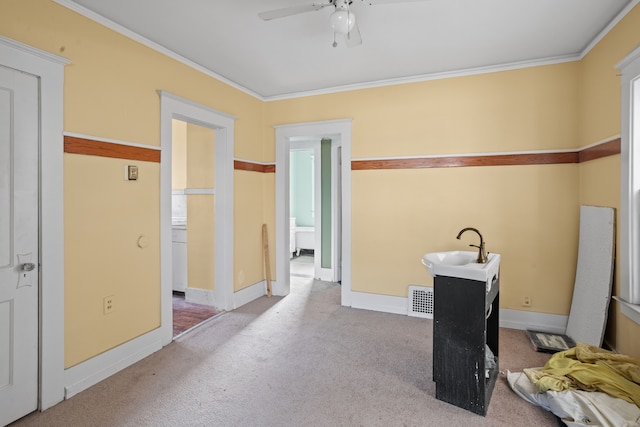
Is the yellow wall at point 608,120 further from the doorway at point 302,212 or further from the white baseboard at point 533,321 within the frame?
the doorway at point 302,212

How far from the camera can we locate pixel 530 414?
6.55 feet

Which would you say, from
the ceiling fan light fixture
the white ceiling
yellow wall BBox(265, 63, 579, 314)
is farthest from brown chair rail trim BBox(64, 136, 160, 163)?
yellow wall BBox(265, 63, 579, 314)

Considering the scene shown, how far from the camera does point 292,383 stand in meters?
2.34

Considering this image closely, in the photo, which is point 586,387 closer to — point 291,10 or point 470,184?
point 470,184

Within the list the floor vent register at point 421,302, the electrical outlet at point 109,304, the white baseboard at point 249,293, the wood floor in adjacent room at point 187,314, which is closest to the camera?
the electrical outlet at point 109,304

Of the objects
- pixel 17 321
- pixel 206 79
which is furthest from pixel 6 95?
pixel 206 79

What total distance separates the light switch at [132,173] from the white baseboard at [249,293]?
6.06ft

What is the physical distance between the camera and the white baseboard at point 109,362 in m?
2.22

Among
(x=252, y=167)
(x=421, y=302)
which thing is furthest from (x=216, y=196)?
(x=421, y=302)

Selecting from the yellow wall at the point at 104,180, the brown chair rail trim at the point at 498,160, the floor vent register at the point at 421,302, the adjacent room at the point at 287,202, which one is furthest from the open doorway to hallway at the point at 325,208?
the yellow wall at the point at 104,180

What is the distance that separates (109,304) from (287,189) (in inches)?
98.7

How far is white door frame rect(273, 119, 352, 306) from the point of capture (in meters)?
3.95

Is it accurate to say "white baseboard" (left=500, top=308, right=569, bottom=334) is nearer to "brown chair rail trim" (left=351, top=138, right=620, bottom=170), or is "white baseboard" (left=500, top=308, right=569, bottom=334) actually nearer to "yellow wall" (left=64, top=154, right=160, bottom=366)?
"brown chair rail trim" (left=351, top=138, right=620, bottom=170)

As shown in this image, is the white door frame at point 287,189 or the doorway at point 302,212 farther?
the doorway at point 302,212
